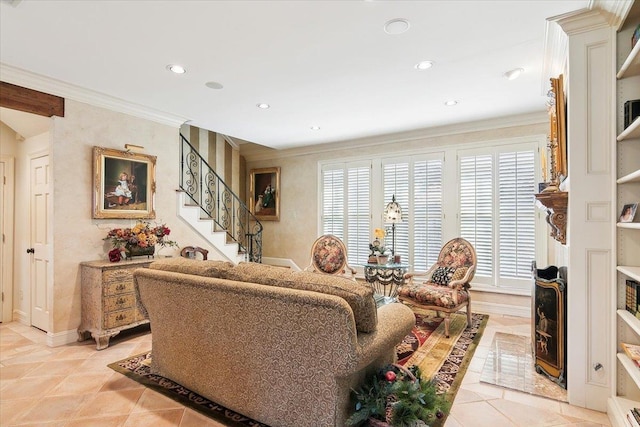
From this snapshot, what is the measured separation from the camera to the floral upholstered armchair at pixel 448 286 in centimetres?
372

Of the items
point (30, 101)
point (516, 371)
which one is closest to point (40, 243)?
point (30, 101)

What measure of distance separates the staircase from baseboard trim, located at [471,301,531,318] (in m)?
3.82

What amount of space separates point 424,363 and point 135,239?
338 cm

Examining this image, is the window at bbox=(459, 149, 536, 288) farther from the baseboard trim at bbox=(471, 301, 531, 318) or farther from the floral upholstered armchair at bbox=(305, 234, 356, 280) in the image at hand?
the floral upholstered armchair at bbox=(305, 234, 356, 280)

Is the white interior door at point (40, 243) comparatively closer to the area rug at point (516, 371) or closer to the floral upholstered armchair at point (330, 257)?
the floral upholstered armchair at point (330, 257)

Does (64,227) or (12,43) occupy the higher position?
(12,43)

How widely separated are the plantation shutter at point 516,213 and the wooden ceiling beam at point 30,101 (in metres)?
5.55

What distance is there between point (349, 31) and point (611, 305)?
2.71 m

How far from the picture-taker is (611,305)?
2.22 meters

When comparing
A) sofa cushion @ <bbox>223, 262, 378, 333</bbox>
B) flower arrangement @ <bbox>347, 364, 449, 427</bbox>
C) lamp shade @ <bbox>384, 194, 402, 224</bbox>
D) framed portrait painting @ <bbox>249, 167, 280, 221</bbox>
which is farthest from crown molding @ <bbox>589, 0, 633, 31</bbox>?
framed portrait painting @ <bbox>249, 167, 280, 221</bbox>

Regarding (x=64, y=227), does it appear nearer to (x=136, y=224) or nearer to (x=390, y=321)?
(x=136, y=224)

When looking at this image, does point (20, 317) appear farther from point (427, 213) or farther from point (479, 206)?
point (479, 206)

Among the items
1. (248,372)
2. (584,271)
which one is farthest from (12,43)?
(584,271)

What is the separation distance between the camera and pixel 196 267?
2.38 m
